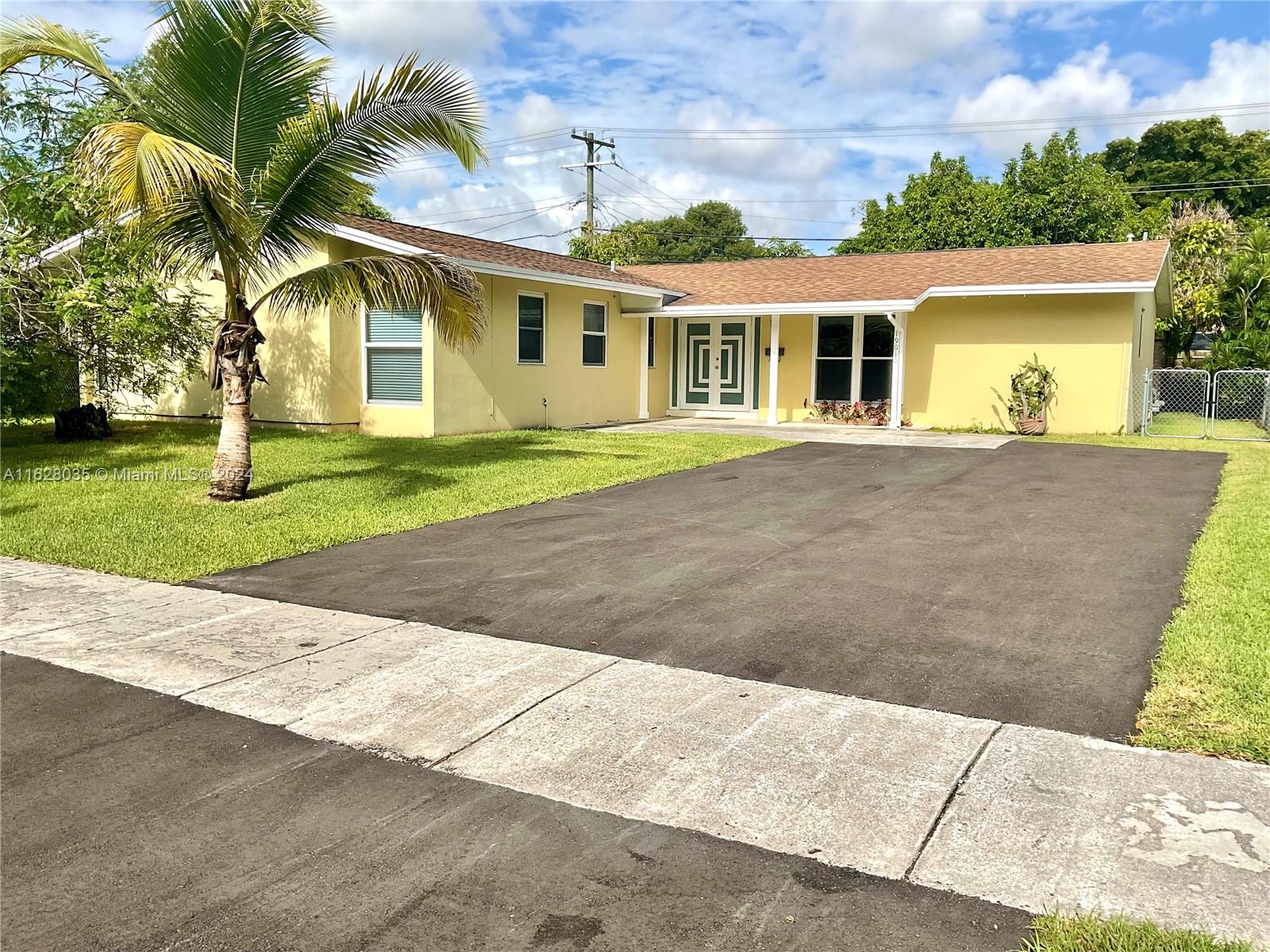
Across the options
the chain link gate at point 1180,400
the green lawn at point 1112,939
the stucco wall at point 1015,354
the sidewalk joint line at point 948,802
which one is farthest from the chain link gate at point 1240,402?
the green lawn at point 1112,939

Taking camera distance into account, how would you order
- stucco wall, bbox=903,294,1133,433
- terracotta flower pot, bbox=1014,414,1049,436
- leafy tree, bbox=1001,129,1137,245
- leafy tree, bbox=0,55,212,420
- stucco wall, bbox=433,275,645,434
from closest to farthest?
leafy tree, bbox=0,55,212,420 < stucco wall, bbox=433,275,645,434 < stucco wall, bbox=903,294,1133,433 < terracotta flower pot, bbox=1014,414,1049,436 < leafy tree, bbox=1001,129,1137,245

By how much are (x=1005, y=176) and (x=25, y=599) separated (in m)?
37.7

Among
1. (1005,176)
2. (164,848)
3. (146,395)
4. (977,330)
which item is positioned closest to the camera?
(164,848)

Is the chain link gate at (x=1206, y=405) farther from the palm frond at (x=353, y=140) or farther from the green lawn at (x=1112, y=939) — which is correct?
the green lawn at (x=1112, y=939)

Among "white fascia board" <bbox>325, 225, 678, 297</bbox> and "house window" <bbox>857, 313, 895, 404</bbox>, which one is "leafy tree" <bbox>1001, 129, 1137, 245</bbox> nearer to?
"house window" <bbox>857, 313, 895, 404</bbox>

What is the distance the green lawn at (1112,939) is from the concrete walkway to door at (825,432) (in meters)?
13.0

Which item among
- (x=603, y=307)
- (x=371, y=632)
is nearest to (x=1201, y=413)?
(x=603, y=307)

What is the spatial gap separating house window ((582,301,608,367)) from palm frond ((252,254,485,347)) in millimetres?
8497

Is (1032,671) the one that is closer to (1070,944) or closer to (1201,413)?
(1070,944)

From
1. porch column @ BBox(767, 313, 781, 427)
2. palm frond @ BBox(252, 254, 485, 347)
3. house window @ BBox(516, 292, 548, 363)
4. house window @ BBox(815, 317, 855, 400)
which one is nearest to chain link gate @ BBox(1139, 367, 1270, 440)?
house window @ BBox(815, 317, 855, 400)

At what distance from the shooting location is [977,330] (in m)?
18.0

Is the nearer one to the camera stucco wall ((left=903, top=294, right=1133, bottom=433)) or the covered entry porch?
stucco wall ((left=903, top=294, right=1133, bottom=433))

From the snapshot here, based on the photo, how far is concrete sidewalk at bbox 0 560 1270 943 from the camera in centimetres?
298

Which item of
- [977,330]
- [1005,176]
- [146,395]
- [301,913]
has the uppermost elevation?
[1005,176]
